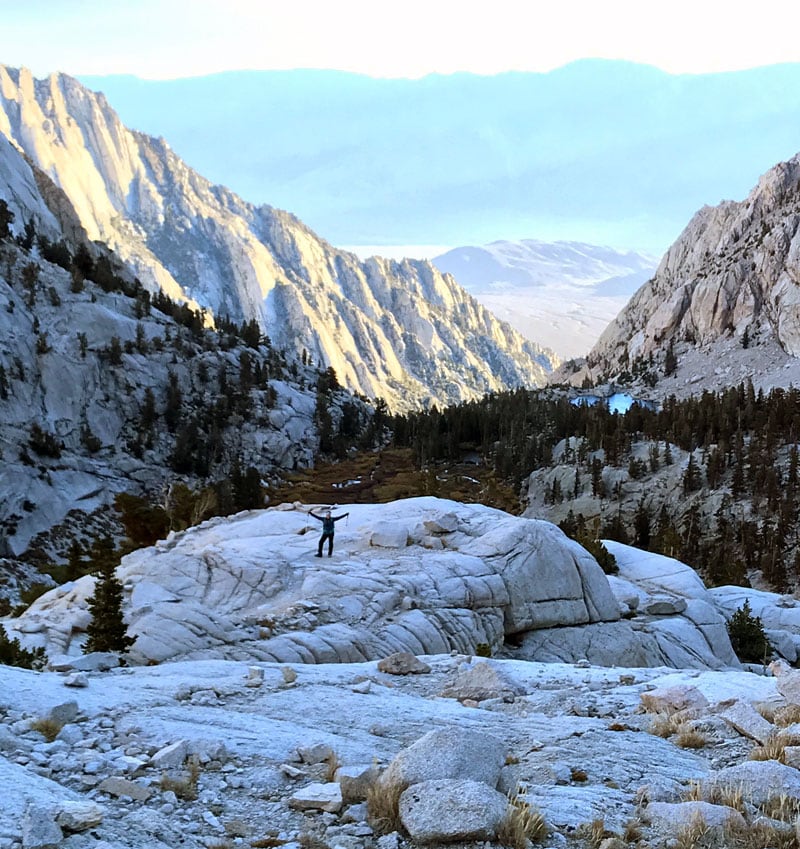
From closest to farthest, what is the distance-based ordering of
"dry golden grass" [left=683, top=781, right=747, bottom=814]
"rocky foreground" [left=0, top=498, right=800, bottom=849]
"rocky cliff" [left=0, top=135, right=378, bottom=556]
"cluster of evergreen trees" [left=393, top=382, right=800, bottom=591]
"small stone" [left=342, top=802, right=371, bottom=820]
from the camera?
"rocky foreground" [left=0, top=498, right=800, bottom=849] < "small stone" [left=342, top=802, right=371, bottom=820] < "dry golden grass" [left=683, top=781, right=747, bottom=814] < "rocky cliff" [left=0, top=135, right=378, bottom=556] < "cluster of evergreen trees" [left=393, top=382, right=800, bottom=591]

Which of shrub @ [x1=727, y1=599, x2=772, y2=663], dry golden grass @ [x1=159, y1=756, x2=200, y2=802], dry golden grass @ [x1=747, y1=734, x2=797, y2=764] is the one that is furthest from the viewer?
shrub @ [x1=727, y1=599, x2=772, y2=663]

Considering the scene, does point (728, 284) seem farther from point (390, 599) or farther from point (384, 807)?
point (384, 807)

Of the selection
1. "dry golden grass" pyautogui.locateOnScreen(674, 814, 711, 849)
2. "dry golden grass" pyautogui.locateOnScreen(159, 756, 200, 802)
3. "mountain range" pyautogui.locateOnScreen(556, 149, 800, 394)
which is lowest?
"dry golden grass" pyautogui.locateOnScreen(159, 756, 200, 802)

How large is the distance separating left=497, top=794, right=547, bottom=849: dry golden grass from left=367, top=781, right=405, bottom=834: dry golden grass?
0.80 m

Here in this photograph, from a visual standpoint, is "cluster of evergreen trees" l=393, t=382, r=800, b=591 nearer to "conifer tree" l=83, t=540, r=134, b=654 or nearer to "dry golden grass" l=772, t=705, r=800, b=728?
"conifer tree" l=83, t=540, r=134, b=654

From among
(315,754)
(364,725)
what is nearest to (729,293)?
(364,725)

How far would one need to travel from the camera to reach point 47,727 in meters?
7.31

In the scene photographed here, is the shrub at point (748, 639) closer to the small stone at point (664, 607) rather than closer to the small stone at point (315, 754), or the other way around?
the small stone at point (664, 607)

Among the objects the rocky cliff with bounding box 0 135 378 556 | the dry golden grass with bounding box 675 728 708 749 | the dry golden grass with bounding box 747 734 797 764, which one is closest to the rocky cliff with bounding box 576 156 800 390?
the rocky cliff with bounding box 0 135 378 556

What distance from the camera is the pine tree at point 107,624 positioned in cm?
1407

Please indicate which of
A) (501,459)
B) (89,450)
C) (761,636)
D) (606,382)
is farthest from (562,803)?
(606,382)

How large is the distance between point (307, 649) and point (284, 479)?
1515 inches

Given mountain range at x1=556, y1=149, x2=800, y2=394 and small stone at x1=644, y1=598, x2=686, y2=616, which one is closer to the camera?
small stone at x1=644, y1=598, x2=686, y2=616

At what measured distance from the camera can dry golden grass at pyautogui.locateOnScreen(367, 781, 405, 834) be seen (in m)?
5.57
